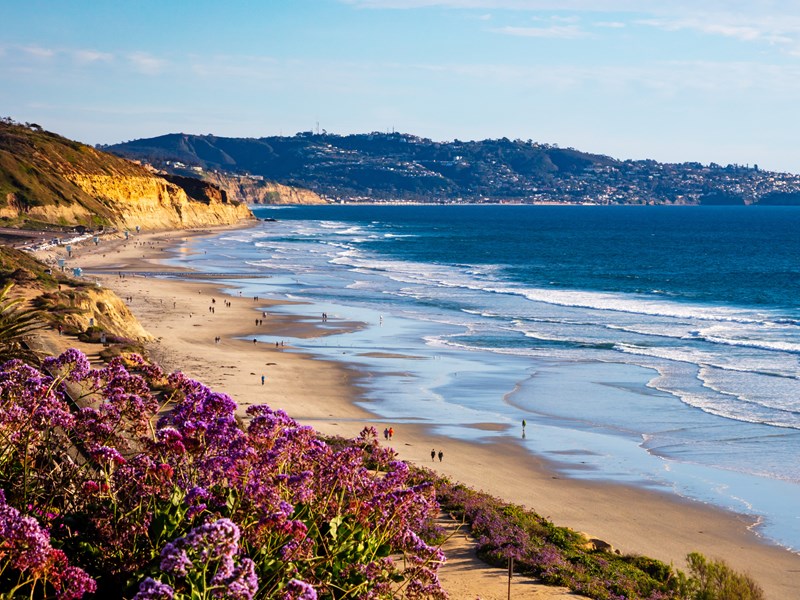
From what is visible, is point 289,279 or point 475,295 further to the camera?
point 289,279

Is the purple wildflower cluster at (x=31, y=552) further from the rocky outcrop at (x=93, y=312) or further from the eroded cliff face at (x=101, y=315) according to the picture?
the eroded cliff face at (x=101, y=315)

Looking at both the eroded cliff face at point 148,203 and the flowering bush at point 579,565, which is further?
the eroded cliff face at point 148,203

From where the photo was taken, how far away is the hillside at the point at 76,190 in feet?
330

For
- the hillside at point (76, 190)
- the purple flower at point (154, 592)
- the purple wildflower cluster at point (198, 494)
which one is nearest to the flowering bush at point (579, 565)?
the purple wildflower cluster at point (198, 494)

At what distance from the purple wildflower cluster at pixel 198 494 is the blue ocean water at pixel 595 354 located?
15.1 m

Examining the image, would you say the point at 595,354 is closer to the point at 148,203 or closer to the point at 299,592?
the point at 299,592

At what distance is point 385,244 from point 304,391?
92.2m

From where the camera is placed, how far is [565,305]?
62531 mm

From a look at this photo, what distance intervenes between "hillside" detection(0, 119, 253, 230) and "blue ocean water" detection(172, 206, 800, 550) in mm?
18212

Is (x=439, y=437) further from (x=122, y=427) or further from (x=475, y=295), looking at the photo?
(x=475, y=295)

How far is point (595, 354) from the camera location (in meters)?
43.3

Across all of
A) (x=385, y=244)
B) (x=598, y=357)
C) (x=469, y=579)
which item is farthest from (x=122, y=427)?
(x=385, y=244)

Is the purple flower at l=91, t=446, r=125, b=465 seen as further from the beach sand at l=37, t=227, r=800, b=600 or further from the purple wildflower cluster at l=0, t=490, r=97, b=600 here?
the beach sand at l=37, t=227, r=800, b=600

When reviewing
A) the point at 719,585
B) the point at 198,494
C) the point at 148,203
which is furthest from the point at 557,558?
the point at 148,203
